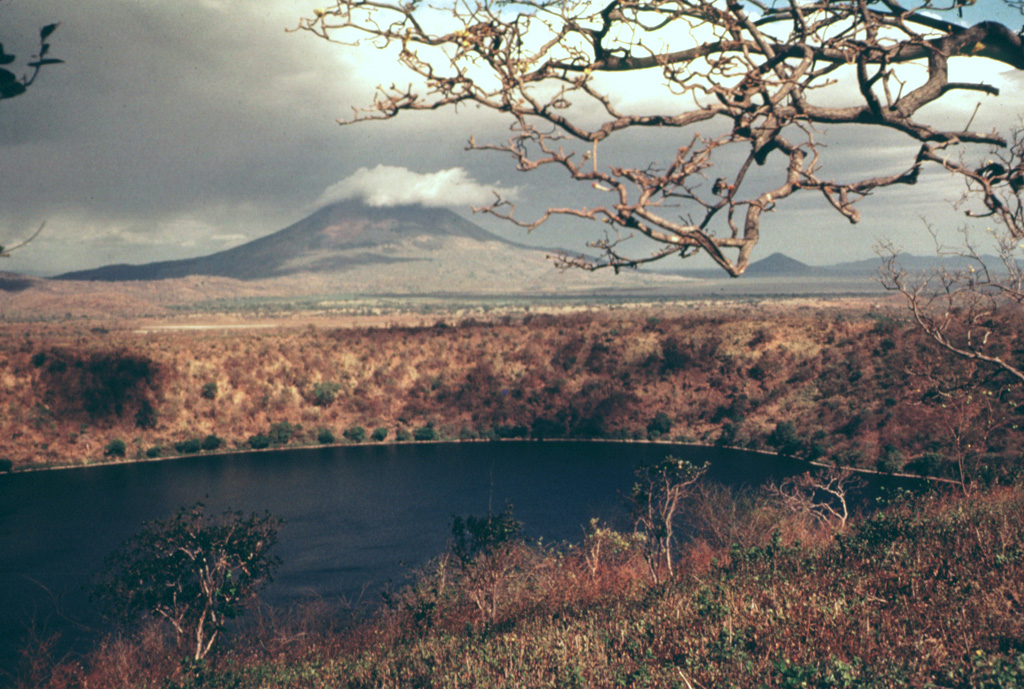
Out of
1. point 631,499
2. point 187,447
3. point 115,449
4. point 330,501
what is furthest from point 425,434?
point 631,499

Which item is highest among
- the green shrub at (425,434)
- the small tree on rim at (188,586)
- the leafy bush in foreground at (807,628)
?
the leafy bush in foreground at (807,628)

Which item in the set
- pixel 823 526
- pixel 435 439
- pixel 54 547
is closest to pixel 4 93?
pixel 823 526

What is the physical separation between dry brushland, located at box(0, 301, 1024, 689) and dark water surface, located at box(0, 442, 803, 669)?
296 centimetres

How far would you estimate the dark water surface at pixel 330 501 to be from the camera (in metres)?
37.0

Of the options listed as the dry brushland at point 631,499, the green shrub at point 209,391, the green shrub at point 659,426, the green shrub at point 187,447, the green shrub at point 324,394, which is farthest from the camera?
the green shrub at point 324,394

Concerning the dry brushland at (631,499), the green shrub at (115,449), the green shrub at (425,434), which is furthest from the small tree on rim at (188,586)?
the green shrub at (425,434)

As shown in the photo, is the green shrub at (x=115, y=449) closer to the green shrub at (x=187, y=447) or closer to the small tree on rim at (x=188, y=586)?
the green shrub at (x=187, y=447)

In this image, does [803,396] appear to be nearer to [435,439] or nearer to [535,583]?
[435,439]

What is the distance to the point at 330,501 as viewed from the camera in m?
50.8

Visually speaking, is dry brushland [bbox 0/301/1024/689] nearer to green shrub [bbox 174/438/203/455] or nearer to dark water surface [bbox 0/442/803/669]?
green shrub [bbox 174/438/203/455]

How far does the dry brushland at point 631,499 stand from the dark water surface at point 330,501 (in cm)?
296

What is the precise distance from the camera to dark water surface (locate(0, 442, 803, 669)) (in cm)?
3703

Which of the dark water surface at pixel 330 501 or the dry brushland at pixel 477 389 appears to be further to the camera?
the dry brushland at pixel 477 389

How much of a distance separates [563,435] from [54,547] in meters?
43.5
